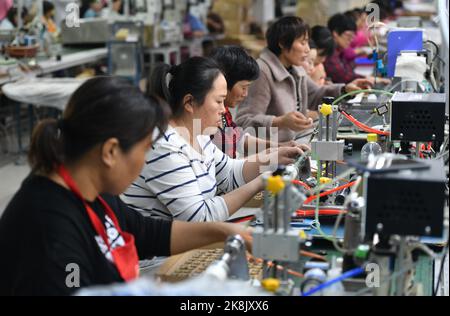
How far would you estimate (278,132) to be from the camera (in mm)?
3750

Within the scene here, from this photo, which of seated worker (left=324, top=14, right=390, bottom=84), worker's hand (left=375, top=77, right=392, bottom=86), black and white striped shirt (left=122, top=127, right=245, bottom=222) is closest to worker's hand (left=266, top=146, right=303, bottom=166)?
black and white striped shirt (left=122, top=127, right=245, bottom=222)

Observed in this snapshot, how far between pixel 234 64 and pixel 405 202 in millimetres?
1583

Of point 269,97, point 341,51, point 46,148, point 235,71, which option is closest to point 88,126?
point 46,148

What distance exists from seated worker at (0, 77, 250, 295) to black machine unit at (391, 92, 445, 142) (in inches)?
29.3

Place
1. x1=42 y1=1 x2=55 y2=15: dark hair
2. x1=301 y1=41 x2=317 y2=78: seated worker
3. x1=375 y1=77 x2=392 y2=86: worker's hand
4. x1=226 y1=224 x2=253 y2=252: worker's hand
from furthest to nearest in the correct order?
1. x1=42 y1=1 x2=55 y2=15: dark hair
2. x1=375 y1=77 x2=392 y2=86: worker's hand
3. x1=301 y1=41 x2=317 y2=78: seated worker
4. x1=226 y1=224 x2=253 y2=252: worker's hand

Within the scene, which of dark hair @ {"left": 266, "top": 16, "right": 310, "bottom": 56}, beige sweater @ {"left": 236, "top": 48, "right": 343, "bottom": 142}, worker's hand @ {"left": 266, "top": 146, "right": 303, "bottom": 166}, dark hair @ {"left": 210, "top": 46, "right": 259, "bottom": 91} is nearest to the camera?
worker's hand @ {"left": 266, "top": 146, "right": 303, "bottom": 166}

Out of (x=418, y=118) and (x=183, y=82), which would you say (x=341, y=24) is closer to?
(x=183, y=82)

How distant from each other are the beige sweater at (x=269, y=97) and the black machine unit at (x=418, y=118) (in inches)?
59.8

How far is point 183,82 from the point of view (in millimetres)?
2385

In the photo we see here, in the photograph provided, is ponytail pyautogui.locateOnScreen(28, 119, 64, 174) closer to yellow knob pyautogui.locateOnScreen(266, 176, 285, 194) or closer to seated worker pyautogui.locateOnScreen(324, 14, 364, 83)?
yellow knob pyautogui.locateOnScreen(266, 176, 285, 194)

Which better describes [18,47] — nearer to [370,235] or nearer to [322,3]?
[370,235]

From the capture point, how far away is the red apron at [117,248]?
5.16 ft

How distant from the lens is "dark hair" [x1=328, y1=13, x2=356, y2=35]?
19.7 feet

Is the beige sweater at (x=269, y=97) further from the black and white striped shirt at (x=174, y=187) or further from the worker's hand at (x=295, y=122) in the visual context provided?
the black and white striped shirt at (x=174, y=187)
